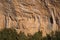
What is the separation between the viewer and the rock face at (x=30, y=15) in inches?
316

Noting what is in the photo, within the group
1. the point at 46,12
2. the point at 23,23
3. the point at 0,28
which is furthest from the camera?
the point at 46,12

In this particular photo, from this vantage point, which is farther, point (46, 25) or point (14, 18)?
point (46, 25)

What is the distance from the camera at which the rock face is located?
26.4 ft

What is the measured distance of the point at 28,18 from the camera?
8391mm

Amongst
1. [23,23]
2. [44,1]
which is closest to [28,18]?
[23,23]

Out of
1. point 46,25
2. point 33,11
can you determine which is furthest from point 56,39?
point 33,11

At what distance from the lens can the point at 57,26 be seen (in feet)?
29.3

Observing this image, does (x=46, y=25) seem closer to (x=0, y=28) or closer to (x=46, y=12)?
(x=46, y=12)

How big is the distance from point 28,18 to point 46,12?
755mm

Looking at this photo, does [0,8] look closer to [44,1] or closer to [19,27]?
[19,27]

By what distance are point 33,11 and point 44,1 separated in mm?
625

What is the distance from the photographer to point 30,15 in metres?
8.42

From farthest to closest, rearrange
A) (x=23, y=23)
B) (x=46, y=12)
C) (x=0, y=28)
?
(x=46, y=12) < (x=23, y=23) < (x=0, y=28)

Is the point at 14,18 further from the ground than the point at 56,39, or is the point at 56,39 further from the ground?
the point at 14,18
